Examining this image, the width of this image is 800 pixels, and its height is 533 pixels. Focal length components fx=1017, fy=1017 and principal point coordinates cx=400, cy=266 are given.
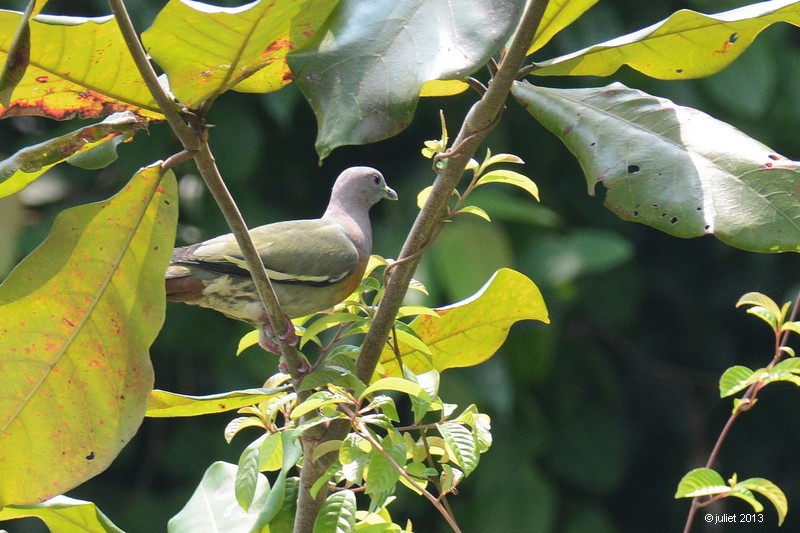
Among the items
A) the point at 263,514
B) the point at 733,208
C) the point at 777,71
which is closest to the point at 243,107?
the point at 777,71

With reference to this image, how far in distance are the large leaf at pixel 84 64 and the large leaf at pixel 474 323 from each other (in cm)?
47

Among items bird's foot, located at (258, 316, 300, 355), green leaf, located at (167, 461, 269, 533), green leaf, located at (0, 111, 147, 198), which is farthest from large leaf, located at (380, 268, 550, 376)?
green leaf, located at (0, 111, 147, 198)

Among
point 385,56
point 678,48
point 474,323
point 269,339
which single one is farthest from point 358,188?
point 385,56

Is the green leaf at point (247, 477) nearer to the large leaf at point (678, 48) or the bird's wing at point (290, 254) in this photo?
the large leaf at point (678, 48)

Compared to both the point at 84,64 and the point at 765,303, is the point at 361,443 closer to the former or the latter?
the point at 84,64

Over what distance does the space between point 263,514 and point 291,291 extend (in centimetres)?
79

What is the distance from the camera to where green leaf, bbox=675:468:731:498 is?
4.05 feet

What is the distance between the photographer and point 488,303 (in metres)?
1.30

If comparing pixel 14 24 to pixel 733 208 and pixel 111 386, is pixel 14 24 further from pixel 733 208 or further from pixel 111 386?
pixel 733 208

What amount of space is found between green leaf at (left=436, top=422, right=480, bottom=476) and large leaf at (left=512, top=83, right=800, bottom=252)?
0.91ft

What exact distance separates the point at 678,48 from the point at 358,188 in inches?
56.8

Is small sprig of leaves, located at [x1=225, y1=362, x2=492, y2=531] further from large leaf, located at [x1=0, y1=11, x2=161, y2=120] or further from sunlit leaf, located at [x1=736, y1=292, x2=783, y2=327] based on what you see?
sunlit leaf, located at [x1=736, y1=292, x2=783, y2=327]

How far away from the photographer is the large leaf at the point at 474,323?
4.19 ft

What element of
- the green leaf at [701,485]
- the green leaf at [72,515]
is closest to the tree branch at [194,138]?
the green leaf at [72,515]
